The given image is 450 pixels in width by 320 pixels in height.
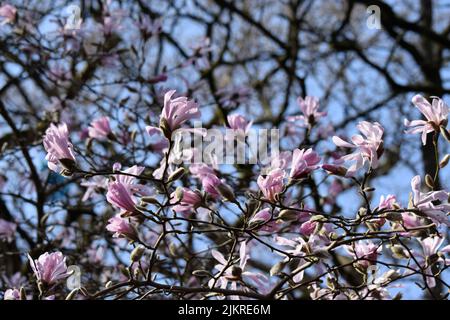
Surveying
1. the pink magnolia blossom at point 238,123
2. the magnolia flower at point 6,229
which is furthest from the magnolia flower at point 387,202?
the magnolia flower at point 6,229

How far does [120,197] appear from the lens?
194cm

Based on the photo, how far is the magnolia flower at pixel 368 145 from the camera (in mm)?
2020

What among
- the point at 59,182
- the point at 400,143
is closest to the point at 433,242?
the point at 59,182

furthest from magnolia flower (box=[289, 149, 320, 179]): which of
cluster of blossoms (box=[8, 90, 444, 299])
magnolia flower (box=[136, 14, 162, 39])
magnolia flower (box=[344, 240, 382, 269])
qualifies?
magnolia flower (box=[136, 14, 162, 39])

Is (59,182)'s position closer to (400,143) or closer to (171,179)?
(171,179)

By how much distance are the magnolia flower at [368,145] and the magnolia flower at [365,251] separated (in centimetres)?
30

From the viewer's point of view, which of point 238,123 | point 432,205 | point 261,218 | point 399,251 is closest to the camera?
point 432,205

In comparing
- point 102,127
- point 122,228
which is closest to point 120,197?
point 122,228

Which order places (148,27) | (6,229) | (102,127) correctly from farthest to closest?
(148,27) → (6,229) → (102,127)

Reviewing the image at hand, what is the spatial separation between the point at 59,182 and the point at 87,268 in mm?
499

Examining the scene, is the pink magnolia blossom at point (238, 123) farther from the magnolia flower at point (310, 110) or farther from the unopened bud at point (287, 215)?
the unopened bud at point (287, 215)

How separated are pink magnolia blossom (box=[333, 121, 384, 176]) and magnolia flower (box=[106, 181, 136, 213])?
2.12 ft

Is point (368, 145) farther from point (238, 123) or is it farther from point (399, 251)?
point (238, 123)

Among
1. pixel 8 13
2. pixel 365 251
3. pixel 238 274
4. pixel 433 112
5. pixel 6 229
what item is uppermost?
pixel 8 13
